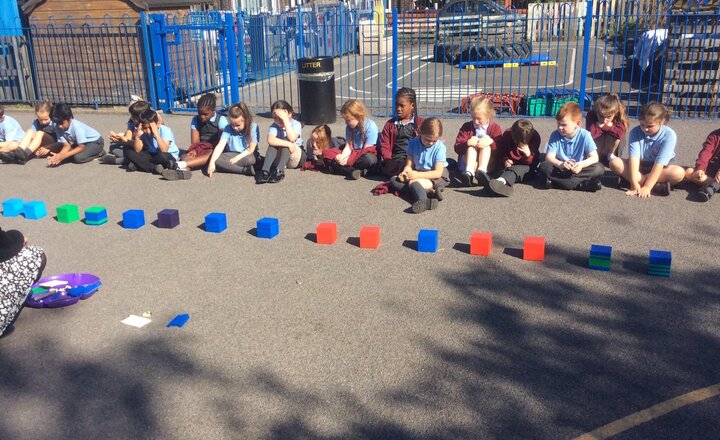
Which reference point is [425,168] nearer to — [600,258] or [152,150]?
[600,258]

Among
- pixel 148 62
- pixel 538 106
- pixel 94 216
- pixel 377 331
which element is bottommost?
pixel 377 331

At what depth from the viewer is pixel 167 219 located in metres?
6.82

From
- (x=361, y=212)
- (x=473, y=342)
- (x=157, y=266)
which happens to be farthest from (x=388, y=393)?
(x=361, y=212)

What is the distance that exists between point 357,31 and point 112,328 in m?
23.6

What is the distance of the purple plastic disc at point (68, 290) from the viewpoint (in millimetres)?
5105

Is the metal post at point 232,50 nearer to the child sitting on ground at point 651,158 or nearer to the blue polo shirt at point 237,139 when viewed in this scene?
the blue polo shirt at point 237,139

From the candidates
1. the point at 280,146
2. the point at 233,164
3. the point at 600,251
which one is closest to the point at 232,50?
the point at 233,164

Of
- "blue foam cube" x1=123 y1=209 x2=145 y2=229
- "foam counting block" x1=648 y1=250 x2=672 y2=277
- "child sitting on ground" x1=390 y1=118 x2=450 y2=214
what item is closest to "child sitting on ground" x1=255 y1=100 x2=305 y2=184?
"child sitting on ground" x1=390 y1=118 x2=450 y2=214

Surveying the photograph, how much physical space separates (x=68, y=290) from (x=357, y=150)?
4485 millimetres

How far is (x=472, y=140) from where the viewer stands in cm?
789

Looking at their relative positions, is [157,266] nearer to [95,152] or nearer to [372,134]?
[372,134]

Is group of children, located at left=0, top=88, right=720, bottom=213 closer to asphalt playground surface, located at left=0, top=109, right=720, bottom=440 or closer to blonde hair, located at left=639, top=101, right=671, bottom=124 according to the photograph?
blonde hair, located at left=639, top=101, right=671, bottom=124

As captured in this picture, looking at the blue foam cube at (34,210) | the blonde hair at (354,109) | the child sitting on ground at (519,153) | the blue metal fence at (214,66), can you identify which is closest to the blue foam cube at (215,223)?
the blue foam cube at (34,210)

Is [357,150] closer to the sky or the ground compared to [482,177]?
closer to the sky
